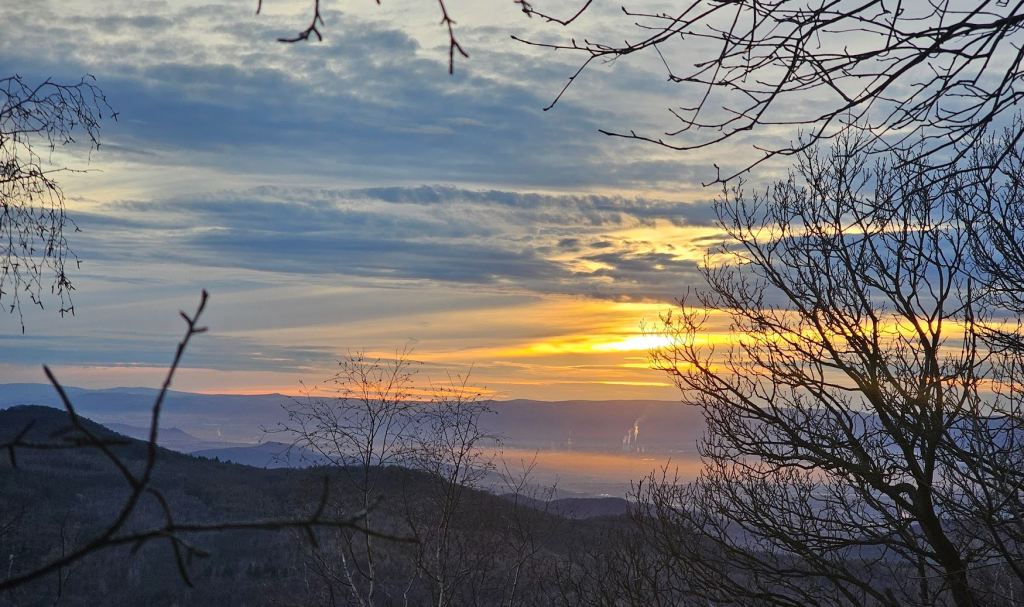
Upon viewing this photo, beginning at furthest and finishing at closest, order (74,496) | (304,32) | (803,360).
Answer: (74,496), (803,360), (304,32)

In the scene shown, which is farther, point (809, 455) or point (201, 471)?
point (201, 471)

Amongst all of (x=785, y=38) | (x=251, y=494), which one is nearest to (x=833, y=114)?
(x=785, y=38)

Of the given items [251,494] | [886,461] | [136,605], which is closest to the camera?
[886,461]

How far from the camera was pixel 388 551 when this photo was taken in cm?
3194

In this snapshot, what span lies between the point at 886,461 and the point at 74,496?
111 ft

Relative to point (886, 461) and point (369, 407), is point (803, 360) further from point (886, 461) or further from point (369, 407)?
point (369, 407)

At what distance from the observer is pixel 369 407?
12195mm

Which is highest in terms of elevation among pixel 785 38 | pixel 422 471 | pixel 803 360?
pixel 785 38

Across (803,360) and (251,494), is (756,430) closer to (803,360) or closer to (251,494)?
(803,360)

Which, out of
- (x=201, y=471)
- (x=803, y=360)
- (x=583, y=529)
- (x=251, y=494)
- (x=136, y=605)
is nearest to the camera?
(x=803, y=360)

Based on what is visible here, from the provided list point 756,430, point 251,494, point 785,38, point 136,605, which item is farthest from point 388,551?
point 785,38

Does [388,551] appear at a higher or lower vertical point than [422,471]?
lower

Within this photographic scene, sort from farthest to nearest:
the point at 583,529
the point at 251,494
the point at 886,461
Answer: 1. the point at 251,494
2. the point at 583,529
3. the point at 886,461

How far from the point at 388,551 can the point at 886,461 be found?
24.2m
